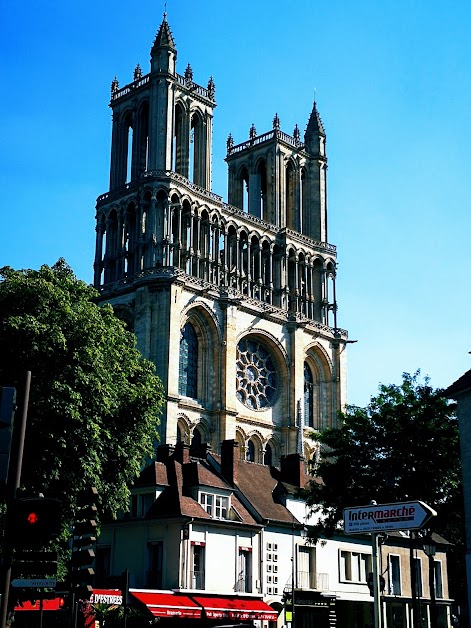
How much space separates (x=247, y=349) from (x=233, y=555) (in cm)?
3022

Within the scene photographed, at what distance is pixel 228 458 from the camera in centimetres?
4409

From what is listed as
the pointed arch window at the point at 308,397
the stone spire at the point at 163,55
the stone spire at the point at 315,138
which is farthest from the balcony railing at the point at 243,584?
the stone spire at the point at 315,138

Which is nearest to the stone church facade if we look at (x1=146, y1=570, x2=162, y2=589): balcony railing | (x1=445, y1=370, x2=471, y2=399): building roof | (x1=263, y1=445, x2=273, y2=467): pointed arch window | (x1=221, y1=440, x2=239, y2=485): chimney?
(x1=263, y1=445, x2=273, y2=467): pointed arch window

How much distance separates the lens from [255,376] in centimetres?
6931

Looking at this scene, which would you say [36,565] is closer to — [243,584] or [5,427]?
[5,427]

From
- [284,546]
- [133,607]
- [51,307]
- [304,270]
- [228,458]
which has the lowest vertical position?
[133,607]

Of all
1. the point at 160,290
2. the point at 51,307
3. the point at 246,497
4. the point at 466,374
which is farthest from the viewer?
the point at 160,290

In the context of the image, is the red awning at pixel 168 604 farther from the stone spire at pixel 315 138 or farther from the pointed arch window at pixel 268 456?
the stone spire at pixel 315 138

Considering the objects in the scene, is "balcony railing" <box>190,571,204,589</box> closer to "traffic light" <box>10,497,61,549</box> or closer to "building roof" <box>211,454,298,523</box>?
"building roof" <box>211,454,298,523</box>

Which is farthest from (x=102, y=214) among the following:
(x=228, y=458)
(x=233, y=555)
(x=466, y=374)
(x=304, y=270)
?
(x=466, y=374)

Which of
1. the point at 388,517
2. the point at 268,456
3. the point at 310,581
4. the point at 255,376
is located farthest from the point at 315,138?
the point at 388,517

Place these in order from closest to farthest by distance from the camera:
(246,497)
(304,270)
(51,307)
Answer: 1. (51,307)
2. (246,497)
3. (304,270)

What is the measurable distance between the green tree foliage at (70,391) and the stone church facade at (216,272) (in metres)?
23.1

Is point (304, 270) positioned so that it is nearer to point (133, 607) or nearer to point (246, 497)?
point (246, 497)
